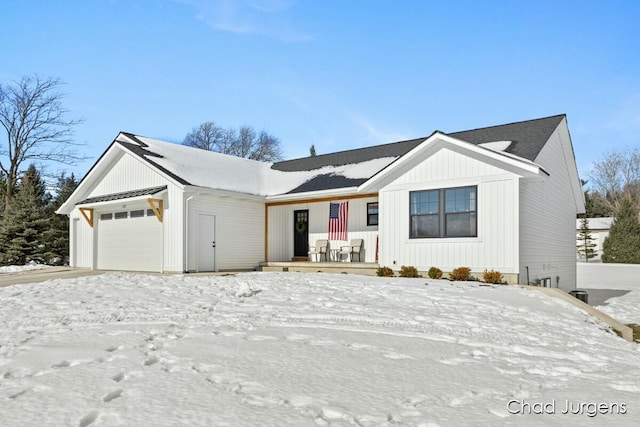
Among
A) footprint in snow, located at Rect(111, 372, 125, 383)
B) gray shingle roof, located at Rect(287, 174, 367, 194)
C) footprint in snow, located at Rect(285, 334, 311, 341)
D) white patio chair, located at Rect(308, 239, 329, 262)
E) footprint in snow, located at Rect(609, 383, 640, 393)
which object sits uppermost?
gray shingle roof, located at Rect(287, 174, 367, 194)

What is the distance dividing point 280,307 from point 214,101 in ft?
44.4

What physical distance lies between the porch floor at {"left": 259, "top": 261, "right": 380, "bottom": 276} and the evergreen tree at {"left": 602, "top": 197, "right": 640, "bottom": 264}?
2801 cm

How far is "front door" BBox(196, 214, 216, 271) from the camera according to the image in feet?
51.5

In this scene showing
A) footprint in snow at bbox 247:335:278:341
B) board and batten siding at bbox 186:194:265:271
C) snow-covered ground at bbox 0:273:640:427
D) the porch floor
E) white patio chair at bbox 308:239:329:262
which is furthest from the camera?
white patio chair at bbox 308:239:329:262

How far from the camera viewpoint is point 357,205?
17.0m

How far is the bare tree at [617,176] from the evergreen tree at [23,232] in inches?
1949

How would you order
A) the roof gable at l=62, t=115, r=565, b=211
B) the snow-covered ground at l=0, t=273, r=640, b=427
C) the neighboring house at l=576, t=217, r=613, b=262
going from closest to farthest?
the snow-covered ground at l=0, t=273, r=640, b=427 < the roof gable at l=62, t=115, r=565, b=211 < the neighboring house at l=576, t=217, r=613, b=262

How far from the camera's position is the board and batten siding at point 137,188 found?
15394mm

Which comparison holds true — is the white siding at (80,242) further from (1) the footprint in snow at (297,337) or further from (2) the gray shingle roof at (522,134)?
(1) the footprint in snow at (297,337)

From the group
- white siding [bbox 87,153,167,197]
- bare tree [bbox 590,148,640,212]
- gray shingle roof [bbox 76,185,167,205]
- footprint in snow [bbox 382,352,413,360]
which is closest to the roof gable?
white siding [bbox 87,153,167,197]

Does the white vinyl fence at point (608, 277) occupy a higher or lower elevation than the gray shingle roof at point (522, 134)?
Result: lower

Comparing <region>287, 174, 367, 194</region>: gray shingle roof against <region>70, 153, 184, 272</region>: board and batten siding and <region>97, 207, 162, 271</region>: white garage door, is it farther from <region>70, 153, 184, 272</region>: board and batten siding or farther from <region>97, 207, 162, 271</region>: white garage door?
<region>97, 207, 162, 271</region>: white garage door

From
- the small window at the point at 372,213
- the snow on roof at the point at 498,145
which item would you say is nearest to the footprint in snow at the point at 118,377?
the snow on roof at the point at 498,145

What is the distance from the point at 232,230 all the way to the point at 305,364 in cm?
1298
